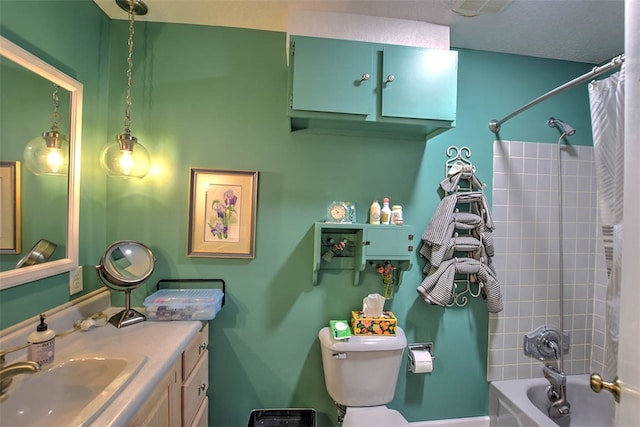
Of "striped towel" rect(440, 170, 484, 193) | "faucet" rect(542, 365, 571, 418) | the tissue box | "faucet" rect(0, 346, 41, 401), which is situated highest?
"striped towel" rect(440, 170, 484, 193)

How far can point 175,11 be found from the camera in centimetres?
133

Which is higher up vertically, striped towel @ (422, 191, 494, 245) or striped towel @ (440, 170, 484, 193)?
striped towel @ (440, 170, 484, 193)

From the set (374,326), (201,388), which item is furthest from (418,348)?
(201,388)

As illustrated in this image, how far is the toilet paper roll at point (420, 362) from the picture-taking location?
1439mm

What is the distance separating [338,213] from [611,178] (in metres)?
1.23

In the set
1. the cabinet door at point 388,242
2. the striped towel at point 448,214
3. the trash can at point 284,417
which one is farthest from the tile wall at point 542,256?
the trash can at point 284,417

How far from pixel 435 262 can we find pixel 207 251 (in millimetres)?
1322

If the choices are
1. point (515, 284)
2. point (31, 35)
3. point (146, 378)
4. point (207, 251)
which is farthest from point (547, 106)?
point (31, 35)

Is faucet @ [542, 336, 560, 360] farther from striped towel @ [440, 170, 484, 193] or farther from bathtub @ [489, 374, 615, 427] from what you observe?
striped towel @ [440, 170, 484, 193]

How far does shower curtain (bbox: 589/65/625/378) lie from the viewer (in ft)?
3.04

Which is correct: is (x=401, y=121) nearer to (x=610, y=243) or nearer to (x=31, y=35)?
(x=610, y=243)

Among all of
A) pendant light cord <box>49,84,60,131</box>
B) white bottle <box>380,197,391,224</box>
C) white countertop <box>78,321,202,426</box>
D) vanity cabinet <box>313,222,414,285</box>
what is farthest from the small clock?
pendant light cord <box>49,84,60,131</box>

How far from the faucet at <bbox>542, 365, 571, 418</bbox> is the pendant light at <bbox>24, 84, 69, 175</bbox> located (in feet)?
9.38

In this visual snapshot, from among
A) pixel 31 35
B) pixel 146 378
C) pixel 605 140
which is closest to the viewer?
pixel 146 378
